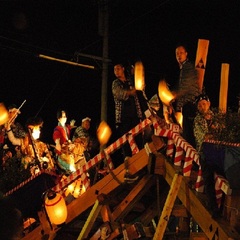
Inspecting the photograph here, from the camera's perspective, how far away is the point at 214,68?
2225 centimetres

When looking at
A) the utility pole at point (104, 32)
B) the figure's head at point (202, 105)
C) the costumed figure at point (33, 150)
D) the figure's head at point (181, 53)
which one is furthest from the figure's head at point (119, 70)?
the utility pole at point (104, 32)

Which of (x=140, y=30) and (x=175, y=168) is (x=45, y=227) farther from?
(x=140, y=30)

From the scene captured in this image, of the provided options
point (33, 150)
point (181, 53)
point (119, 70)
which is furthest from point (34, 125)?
point (181, 53)

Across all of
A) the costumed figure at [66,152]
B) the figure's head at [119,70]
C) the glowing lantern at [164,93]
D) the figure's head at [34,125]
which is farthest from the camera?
the costumed figure at [66,152]

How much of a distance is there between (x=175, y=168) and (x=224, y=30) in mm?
14503

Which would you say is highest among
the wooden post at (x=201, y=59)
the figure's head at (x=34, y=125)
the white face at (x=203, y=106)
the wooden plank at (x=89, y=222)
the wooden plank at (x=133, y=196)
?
the wooden post at (x=201, y=59)

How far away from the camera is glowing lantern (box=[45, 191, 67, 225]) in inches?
366

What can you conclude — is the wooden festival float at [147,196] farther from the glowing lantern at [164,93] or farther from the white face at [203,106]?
the white face at [203,106]

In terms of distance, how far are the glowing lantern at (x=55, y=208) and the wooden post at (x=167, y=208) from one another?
2423 millimetres

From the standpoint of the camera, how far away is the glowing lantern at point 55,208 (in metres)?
9.30

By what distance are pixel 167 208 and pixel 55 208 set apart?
8.44ft

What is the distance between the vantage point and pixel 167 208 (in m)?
7.71

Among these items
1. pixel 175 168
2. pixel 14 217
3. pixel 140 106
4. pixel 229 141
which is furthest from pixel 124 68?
pixel 14 217

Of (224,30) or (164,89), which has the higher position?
(224,30)
